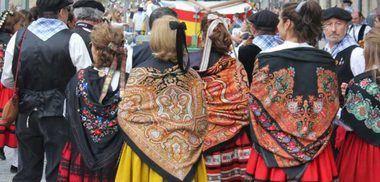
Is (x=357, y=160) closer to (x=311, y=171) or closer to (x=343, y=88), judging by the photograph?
(x=343, y=88)

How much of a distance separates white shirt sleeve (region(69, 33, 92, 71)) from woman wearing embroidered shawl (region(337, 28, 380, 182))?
215 centimetres

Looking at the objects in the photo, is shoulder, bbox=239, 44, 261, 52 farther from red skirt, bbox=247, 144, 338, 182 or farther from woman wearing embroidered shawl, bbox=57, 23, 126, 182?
red skirt, bbox=247, 144, 338, 182

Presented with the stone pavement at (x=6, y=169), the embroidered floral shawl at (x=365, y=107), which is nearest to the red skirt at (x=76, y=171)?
the embroidered floral shawl at (x=365, y=107)

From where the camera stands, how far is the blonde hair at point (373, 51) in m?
5.64

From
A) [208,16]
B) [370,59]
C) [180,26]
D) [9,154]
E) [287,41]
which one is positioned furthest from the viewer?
[9,154]

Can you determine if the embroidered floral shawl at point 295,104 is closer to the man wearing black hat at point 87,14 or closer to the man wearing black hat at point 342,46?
the man wearing black hat at point 342,46

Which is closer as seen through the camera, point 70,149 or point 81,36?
point 70,149

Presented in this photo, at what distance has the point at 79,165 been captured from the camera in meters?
5.63

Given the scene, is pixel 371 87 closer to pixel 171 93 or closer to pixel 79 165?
pixel 171 93

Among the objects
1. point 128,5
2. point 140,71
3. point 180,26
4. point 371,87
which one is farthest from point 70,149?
point 128,5

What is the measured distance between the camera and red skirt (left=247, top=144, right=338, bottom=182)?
17.0 ft

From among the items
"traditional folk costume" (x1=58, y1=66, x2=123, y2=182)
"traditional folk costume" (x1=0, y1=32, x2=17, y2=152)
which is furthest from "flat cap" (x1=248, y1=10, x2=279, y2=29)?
"traditional folk costume" (x1=0, y1=32, x2=17, y2=152)

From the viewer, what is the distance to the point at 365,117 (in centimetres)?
570

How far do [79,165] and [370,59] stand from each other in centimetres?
228
